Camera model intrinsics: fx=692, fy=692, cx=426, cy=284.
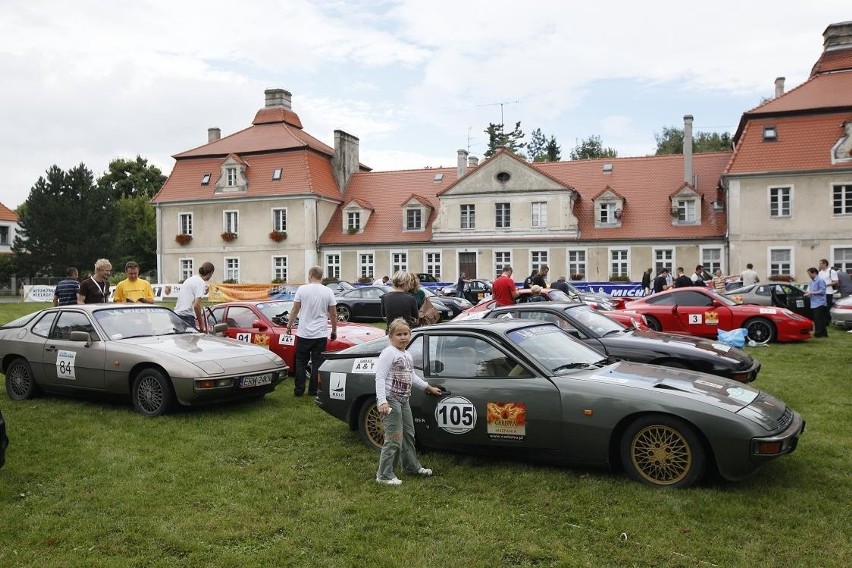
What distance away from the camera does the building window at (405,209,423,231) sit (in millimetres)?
42406

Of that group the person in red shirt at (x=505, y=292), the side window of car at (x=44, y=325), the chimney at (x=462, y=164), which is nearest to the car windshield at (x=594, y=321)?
the person in red shirt at (x=505, y=292)

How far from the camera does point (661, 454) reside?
5.68m

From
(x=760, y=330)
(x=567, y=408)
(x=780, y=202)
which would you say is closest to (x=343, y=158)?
(x=780, y=202)

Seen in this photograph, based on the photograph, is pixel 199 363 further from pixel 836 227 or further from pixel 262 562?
pixel 836 227

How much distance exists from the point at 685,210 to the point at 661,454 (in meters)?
34.0

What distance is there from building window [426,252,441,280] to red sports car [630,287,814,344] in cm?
2616

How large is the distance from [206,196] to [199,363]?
127 feet

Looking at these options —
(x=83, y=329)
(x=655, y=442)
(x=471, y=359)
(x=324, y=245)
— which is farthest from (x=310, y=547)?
(x=324, y=245)

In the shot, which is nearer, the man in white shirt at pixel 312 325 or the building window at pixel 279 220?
the man in white shirt at pixel 312 325

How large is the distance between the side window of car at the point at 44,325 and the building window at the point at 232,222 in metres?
35.4

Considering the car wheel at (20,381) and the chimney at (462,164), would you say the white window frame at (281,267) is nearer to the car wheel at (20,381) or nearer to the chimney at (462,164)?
the chimney at (462,164)

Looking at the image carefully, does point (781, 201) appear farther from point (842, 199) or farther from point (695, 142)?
point (695, 142)

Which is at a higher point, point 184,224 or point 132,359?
point 184,224

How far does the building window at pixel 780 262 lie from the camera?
33688 mm
